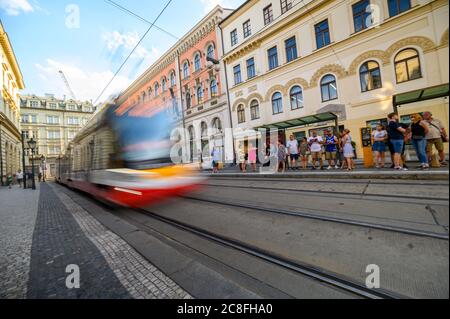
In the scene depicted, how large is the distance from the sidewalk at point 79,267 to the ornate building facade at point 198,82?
1433cm

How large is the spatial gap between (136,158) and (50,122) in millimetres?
64314

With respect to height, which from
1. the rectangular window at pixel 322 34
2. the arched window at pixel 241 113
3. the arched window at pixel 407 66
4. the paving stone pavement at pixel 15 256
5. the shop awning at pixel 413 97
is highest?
the arched window at pixel 241 113

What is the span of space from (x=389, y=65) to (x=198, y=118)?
22.3 meters

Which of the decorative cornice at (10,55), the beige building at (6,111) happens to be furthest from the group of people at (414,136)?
the beige building at (6,111)

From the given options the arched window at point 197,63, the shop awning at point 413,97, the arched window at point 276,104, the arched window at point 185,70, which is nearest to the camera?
the shop awning at point 413,97

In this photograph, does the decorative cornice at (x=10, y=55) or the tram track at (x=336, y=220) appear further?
the decorative cornice at (x=10, y=55)

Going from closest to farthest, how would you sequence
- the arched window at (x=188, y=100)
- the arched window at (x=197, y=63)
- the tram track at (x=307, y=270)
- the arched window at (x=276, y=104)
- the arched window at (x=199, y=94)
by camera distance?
the tram track at (x=307, y=270) < the arched window at (x=276, y=104) < the arched window at (x=197, y=63) < the arched window at (x=199, y=94) < the arched window at (x=188, y=100)

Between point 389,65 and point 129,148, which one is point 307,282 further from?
point 129,148

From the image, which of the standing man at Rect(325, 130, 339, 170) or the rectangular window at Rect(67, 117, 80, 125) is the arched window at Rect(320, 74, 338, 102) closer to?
the standing man at Rect(325, 130, 339, 170)

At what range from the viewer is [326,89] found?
10.1 feet

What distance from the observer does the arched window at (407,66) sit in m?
1.68

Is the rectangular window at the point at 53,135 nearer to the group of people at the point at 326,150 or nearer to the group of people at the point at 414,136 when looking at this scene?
the group of people at the point at 326,150

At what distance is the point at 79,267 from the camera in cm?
248

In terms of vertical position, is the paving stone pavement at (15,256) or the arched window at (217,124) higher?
the arched window at (217,124)
